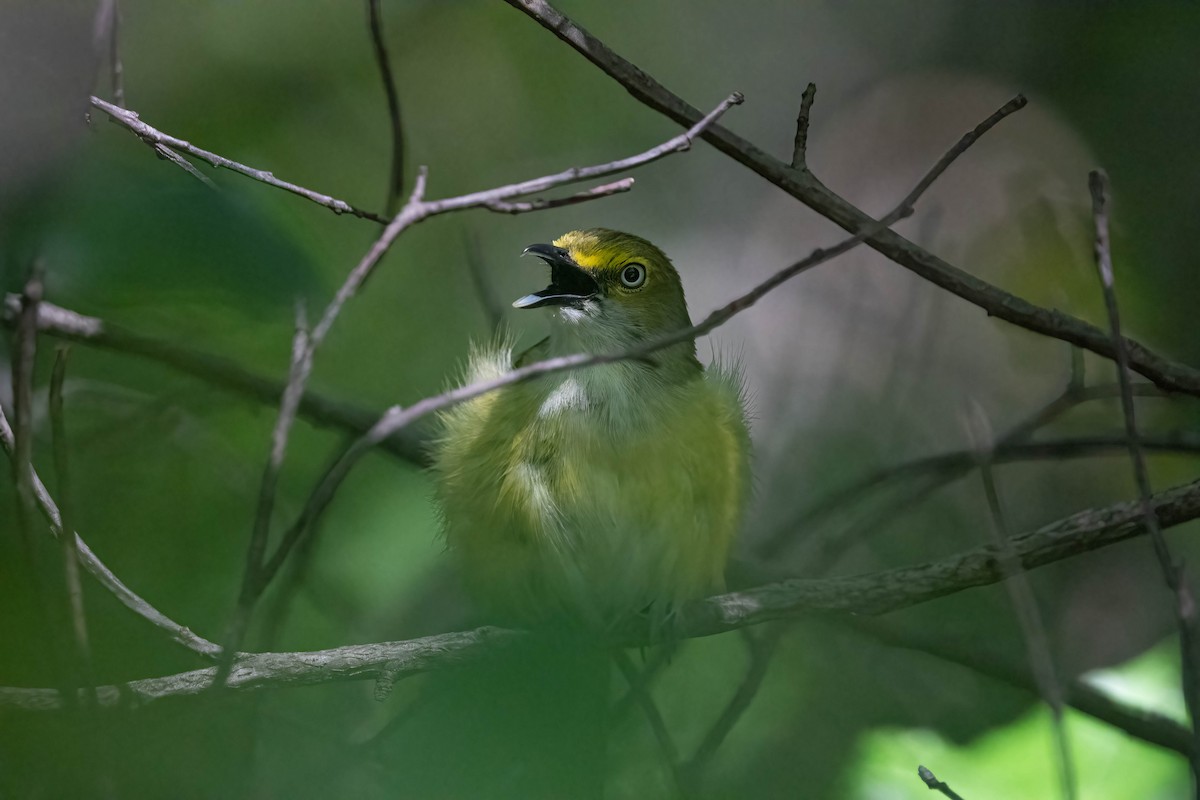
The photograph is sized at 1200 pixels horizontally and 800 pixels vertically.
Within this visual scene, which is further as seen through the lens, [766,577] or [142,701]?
[766,577]

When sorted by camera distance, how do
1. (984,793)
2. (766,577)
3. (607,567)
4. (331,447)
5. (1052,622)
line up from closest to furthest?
(984,793)
(607,567)
(331,447)
(766,577)
(1052,622)

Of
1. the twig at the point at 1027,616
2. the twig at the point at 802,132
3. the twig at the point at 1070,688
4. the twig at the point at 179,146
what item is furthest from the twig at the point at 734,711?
the twig at the point at 179,146

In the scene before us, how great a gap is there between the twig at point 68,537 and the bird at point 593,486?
1.62 m

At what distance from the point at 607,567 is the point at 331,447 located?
1.25m

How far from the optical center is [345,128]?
5.76m

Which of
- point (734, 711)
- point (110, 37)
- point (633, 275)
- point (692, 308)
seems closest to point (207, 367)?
point (110, 37)

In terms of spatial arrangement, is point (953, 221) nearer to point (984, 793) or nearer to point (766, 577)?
point (766, 577)

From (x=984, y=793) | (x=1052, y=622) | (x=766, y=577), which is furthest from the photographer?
(x=1052, y=622)

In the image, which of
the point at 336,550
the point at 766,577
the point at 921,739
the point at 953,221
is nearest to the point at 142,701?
the point at 336,550

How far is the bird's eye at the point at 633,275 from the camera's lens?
13.4 ft

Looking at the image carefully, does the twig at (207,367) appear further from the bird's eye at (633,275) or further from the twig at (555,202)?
the bird's eye at (633,275)

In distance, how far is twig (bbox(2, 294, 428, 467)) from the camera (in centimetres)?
271

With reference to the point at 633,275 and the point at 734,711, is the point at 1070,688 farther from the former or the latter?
the point at 633,275

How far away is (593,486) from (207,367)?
4.33 feet
